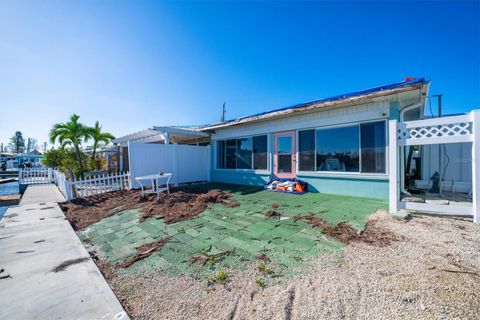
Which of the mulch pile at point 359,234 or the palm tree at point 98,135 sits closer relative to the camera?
the mulch pile at point 359,234

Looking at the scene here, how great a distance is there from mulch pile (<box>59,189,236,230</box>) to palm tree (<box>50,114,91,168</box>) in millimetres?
7808

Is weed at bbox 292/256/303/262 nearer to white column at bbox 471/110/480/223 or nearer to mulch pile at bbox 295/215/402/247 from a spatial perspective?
mulch pile at bbox 295/215/402/247

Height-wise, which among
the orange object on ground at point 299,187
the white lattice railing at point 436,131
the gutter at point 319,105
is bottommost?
the orange object on ground at point 299,187

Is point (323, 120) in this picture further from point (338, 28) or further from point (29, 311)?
point (29, 311)

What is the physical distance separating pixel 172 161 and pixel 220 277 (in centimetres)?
746

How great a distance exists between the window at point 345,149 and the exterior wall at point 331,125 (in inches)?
7.5

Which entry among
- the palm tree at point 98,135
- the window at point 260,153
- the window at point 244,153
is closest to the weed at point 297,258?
the window at point 260,153

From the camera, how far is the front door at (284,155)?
23.4 feet

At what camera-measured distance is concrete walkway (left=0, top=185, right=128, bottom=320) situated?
169cm

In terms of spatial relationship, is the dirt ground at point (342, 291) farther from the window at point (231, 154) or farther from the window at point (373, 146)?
the window at point (231, 154)

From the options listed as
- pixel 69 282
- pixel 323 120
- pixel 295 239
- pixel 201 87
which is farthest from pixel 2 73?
pixel 323 120

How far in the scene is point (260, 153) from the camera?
8062 mm

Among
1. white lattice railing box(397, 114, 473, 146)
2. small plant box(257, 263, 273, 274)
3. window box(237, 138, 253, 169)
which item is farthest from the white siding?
small plant box(257, 263, 273, 274)

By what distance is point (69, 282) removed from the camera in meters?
2.12
